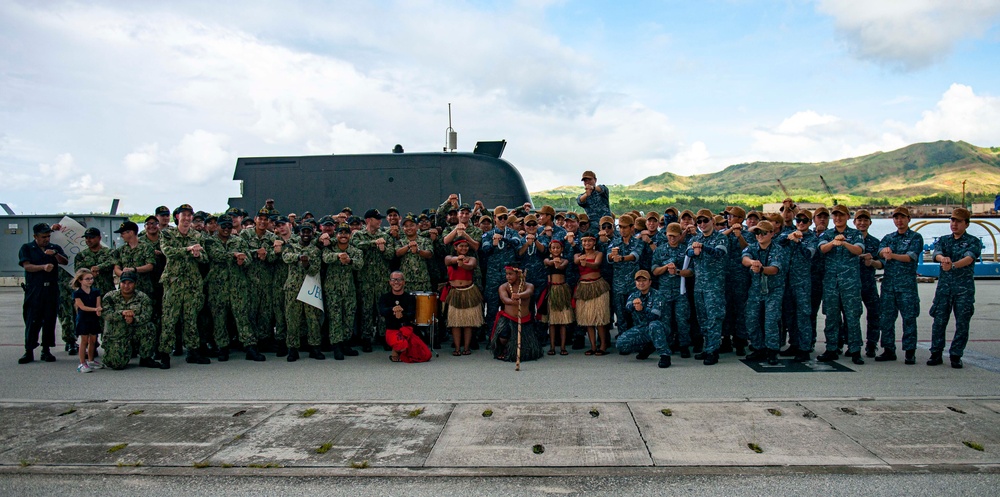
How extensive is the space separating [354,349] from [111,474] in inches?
170

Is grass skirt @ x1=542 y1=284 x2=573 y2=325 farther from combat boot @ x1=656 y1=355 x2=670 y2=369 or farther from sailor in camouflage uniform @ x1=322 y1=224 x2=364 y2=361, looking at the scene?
sailor in camouflage uniform @ x1=322 y1=224 x2=364 y2=361

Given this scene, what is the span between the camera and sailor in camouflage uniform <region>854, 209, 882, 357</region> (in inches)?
310

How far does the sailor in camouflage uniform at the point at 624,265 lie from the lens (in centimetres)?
830

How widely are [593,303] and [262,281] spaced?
4272 mm

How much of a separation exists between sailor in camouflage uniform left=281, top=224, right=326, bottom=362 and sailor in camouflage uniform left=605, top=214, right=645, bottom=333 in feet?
12.1

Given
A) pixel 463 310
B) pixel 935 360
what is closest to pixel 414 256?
pixel 463 310

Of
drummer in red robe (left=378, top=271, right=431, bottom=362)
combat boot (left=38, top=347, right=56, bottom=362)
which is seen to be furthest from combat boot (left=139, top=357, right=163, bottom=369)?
drummer in red robe (left=378, top=271, right=431, bottom=362)

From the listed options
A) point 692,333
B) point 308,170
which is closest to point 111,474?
point 692,333

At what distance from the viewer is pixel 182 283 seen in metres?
7.80

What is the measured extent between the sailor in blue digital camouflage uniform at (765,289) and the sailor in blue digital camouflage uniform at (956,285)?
164cm

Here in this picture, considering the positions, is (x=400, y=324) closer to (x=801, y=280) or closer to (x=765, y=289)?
(x=765, y=289)

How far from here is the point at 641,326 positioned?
7855 mm

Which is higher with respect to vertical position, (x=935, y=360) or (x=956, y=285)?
(x=956, y=285)

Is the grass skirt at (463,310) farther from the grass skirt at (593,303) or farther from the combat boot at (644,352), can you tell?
the combat boot at (644,352)
